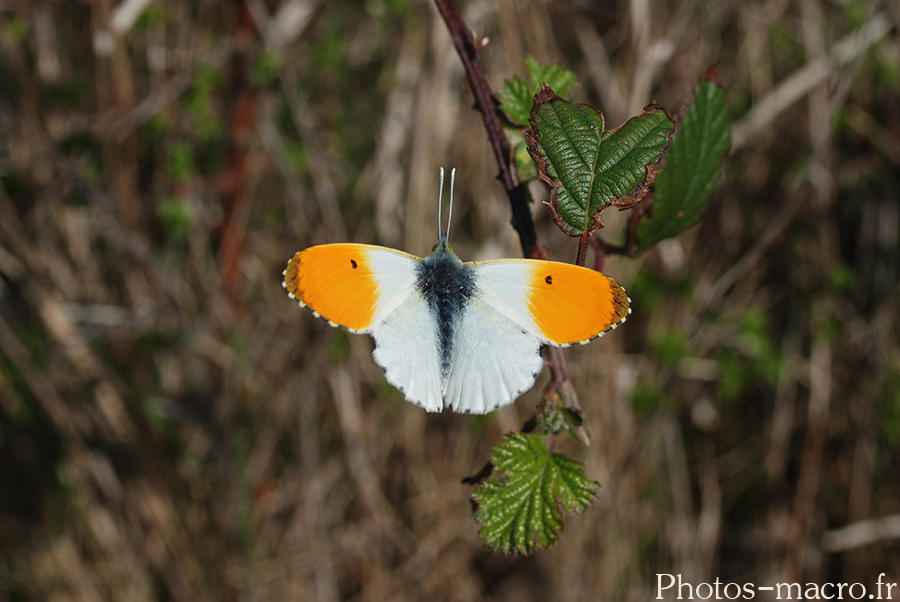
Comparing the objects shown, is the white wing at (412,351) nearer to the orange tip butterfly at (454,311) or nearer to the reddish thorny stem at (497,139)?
the orange tip butterfly at (454,311)

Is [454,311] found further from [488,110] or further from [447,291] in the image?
[488,110]

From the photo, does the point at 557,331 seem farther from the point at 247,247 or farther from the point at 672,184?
the point at 247,247

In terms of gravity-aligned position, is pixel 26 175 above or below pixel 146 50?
below

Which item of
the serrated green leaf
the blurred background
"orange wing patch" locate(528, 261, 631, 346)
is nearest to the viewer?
"orange wing patch" locate(528, 261, 631, 346)

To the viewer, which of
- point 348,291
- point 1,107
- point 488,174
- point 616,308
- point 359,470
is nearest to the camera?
point 616,308

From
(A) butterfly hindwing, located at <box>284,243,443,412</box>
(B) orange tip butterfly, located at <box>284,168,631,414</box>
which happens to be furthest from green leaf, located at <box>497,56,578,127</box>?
(A) butterfly hindwing, located at <box>284,243,443,412</box>

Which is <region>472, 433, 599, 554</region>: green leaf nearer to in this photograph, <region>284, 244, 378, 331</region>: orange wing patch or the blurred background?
<region>284, 244, 378, 331</region>: orange wing patch

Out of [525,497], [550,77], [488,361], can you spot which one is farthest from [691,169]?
[525,497]

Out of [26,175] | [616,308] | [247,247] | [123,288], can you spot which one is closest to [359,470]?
[247,247]
